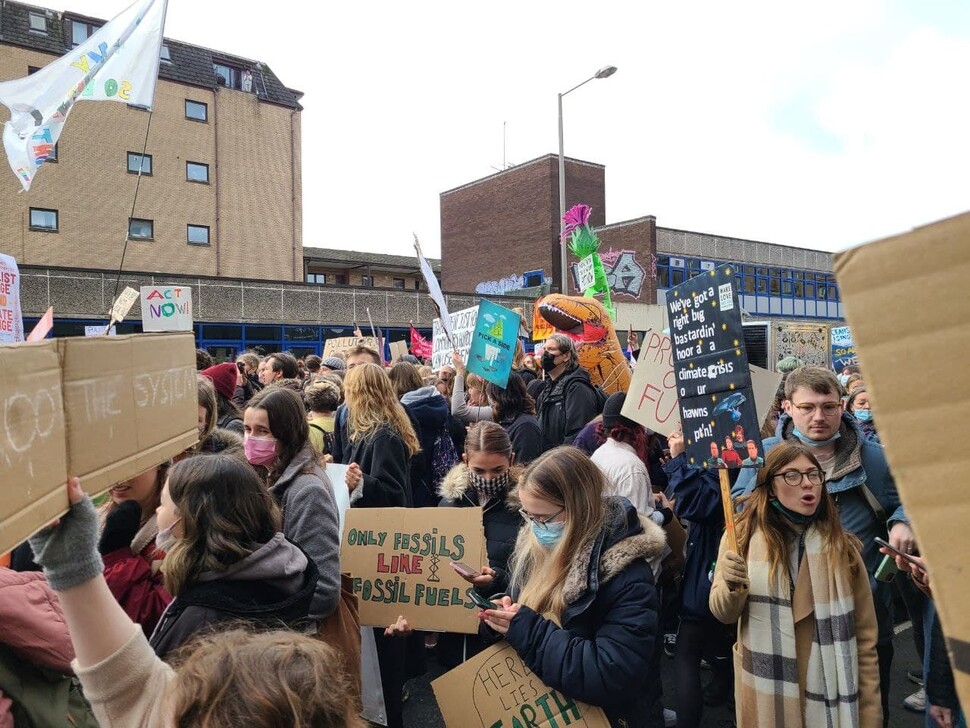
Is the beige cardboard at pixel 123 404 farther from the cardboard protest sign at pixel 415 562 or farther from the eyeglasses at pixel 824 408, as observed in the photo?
the eyeglasses at pixel 824 408

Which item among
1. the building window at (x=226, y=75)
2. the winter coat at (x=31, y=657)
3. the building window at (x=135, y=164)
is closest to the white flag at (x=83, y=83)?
the winter coat at (x=31, y=657)

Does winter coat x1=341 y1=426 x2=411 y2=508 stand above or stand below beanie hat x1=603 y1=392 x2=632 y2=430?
below

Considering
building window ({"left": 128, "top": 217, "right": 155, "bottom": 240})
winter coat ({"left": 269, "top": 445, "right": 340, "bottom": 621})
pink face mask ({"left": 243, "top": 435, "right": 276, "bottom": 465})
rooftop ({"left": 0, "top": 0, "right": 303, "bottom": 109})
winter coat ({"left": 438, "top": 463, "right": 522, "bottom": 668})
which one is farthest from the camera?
building window ({"left": 128, "top": 217, "right": 155, "bottom": 240})

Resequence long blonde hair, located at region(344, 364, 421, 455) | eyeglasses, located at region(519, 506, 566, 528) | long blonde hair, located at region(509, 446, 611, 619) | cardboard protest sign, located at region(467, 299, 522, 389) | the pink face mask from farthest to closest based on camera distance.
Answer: cardboard protest sign, located at region(467, 299, 522, 389)
long blonde hair, located at region(344, 364, 421, 455)
the pink face mask
eyeglasses, located at region(519, 506, 566, 528)
long blonde hair, located at region(509, 446, 611, 619)

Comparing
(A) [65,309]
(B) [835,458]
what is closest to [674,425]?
(B) [835,458]

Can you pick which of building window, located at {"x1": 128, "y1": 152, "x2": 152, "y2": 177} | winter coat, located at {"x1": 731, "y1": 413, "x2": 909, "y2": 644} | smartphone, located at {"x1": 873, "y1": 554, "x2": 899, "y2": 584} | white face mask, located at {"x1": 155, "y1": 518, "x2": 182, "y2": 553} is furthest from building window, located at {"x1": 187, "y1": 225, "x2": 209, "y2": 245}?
smartphone, located at {"x1": 873, "y1": 554, "x2": 899, "y2": 584}

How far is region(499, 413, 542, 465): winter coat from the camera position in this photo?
521cm

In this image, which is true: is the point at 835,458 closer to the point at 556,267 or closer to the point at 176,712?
the point at 176,712

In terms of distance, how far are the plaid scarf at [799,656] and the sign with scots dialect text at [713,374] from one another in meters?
0.46

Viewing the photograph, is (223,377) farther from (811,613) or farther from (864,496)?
(864,496)

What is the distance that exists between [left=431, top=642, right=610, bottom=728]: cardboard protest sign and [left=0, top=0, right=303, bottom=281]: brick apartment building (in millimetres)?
28765

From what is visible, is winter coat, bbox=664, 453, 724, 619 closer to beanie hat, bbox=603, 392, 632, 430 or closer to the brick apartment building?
beanie hat, bbox=603, 392, 632, 430

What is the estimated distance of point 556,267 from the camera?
3525 centimetres

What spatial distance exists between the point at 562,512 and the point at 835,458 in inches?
70.9
